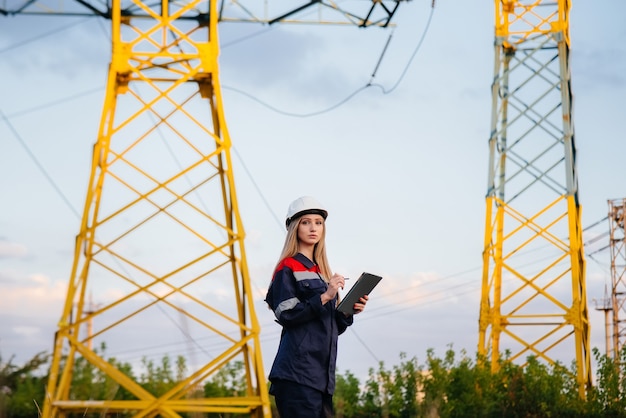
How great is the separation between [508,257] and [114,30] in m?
7.01

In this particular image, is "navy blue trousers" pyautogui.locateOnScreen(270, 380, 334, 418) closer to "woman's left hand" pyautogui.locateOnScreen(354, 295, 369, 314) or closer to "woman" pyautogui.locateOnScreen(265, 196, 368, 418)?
"woman" pyautogui.locateOnScreen(265, 196, 368, 418)

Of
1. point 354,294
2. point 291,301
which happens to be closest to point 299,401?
point 291,301

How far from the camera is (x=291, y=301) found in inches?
174

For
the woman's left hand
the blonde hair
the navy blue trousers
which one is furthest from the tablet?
the navy blue trousers

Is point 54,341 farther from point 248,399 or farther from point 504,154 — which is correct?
point 504,154

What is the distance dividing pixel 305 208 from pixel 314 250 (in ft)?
0.71

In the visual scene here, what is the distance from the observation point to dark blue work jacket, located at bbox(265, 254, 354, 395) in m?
4.39

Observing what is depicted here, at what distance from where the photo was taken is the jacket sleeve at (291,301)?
4.39 metres

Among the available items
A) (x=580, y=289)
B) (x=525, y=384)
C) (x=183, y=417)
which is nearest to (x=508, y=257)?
(x=580, y=289)

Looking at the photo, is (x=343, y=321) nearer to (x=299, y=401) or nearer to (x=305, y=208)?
(x=299, y=401)

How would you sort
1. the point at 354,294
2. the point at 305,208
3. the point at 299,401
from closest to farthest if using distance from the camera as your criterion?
the point at 299,401 → the point at 354,294 → the point at 305,208

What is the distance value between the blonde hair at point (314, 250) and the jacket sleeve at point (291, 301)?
0.15m

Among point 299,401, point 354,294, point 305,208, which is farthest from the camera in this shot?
point 305,208

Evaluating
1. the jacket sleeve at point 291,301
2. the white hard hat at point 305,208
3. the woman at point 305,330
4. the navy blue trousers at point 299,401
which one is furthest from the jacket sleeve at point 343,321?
the white hard hat at point 305,208
